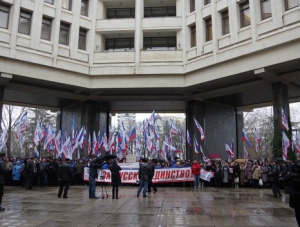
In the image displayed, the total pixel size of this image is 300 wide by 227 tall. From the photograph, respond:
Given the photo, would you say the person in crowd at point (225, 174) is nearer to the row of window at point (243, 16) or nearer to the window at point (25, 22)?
the row of window at point (243, 16)

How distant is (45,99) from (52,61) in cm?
819

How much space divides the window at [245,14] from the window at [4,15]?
61.5ft

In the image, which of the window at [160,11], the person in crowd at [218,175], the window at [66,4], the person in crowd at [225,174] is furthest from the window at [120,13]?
the person in crowd at [225,174]

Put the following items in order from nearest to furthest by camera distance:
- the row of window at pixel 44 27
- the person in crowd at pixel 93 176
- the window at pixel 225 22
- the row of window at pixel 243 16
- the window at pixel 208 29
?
the person in crowd at pixel 93 176 < the row of window at pixel 243 16 < the row of window at pixel 44 27 < the window at pixel 225 22 < the window at pixel 208 29

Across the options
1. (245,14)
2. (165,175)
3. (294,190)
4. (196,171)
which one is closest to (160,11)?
(245,14)

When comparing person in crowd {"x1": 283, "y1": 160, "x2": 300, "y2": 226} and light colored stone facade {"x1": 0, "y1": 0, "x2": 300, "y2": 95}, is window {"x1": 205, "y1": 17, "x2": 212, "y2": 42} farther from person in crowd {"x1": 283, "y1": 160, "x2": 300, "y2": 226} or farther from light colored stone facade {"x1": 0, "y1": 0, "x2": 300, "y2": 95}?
person in crowd {"x1": 283, "y1": 160, "x2": 300, "y2": 226}

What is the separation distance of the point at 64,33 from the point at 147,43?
27.2ft

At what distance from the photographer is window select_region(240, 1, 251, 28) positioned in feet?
78.1

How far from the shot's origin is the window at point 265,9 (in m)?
22.3

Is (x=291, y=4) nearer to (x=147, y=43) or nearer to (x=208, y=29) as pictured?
(x=208, y=29)

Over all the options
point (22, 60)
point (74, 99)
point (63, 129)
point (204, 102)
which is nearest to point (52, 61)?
point (22, 60)

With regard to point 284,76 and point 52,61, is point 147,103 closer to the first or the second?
point 52,61

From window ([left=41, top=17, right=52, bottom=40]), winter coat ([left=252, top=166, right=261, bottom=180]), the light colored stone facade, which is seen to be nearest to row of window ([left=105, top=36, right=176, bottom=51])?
the light colored stone facade

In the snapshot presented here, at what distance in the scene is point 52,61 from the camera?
84.8ft
